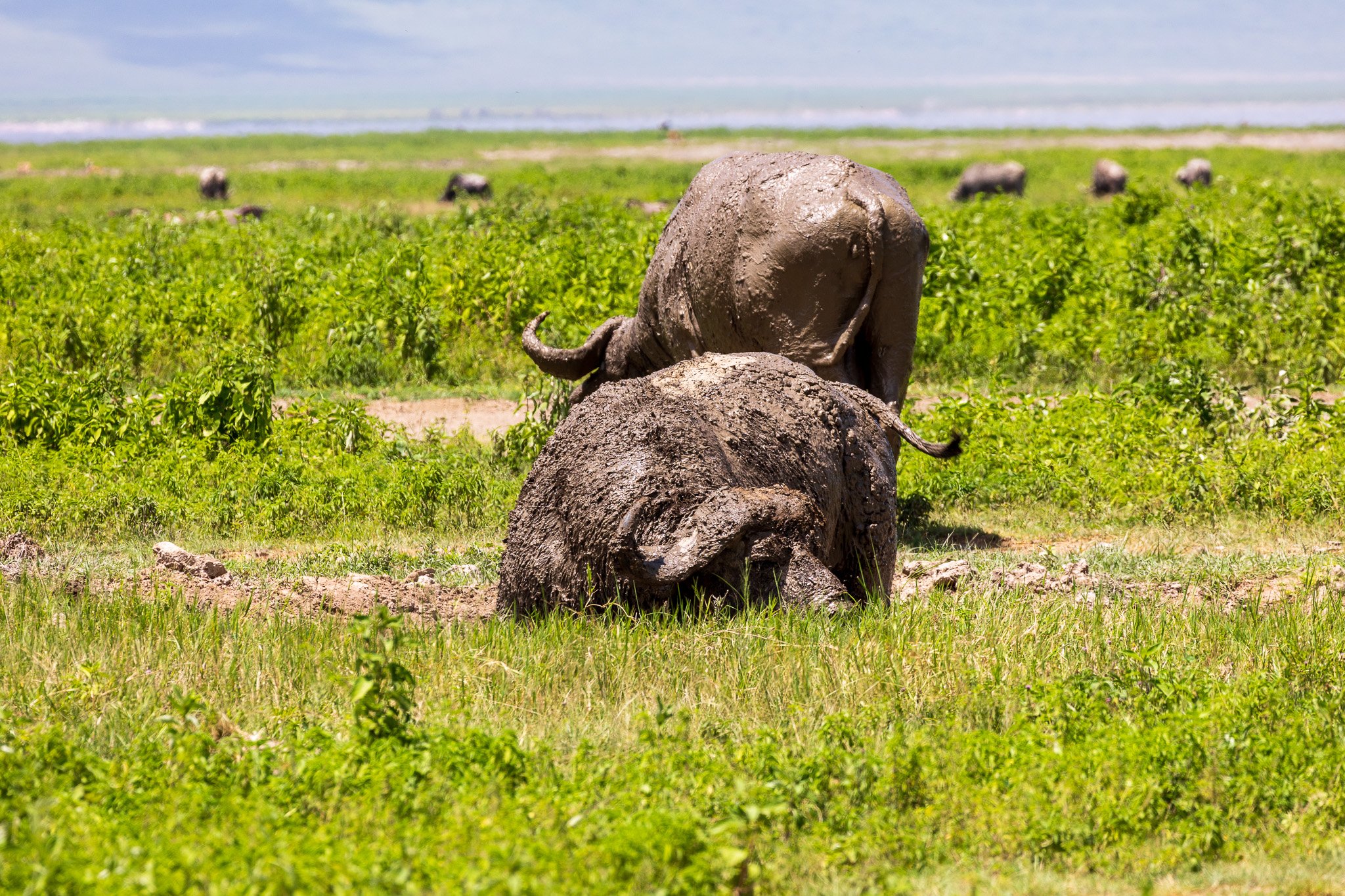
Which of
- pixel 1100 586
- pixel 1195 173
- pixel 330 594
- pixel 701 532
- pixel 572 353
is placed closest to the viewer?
pixel 701 532

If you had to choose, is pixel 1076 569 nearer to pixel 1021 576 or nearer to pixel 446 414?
pixel 1021 576

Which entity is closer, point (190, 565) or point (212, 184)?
point (190, 565)

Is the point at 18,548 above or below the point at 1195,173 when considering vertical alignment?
below

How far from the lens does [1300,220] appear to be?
17.5m

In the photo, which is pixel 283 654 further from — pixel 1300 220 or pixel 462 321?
pixel 1300 220

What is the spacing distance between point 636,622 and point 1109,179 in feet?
128

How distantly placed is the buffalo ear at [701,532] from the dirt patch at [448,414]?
6.13 metres

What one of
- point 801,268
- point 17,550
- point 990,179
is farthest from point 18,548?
point 990,179

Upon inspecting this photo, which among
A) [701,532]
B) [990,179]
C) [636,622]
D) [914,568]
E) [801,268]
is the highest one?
[990,179]

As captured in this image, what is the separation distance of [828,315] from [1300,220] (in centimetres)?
1226

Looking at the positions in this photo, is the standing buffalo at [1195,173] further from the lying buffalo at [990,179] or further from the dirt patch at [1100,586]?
the dirt patch at [1100,586]

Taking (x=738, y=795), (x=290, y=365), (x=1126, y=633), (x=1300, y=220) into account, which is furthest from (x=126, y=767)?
(x=1300, y=220)

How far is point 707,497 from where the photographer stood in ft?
19.0

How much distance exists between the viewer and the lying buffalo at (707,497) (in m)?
5.67
